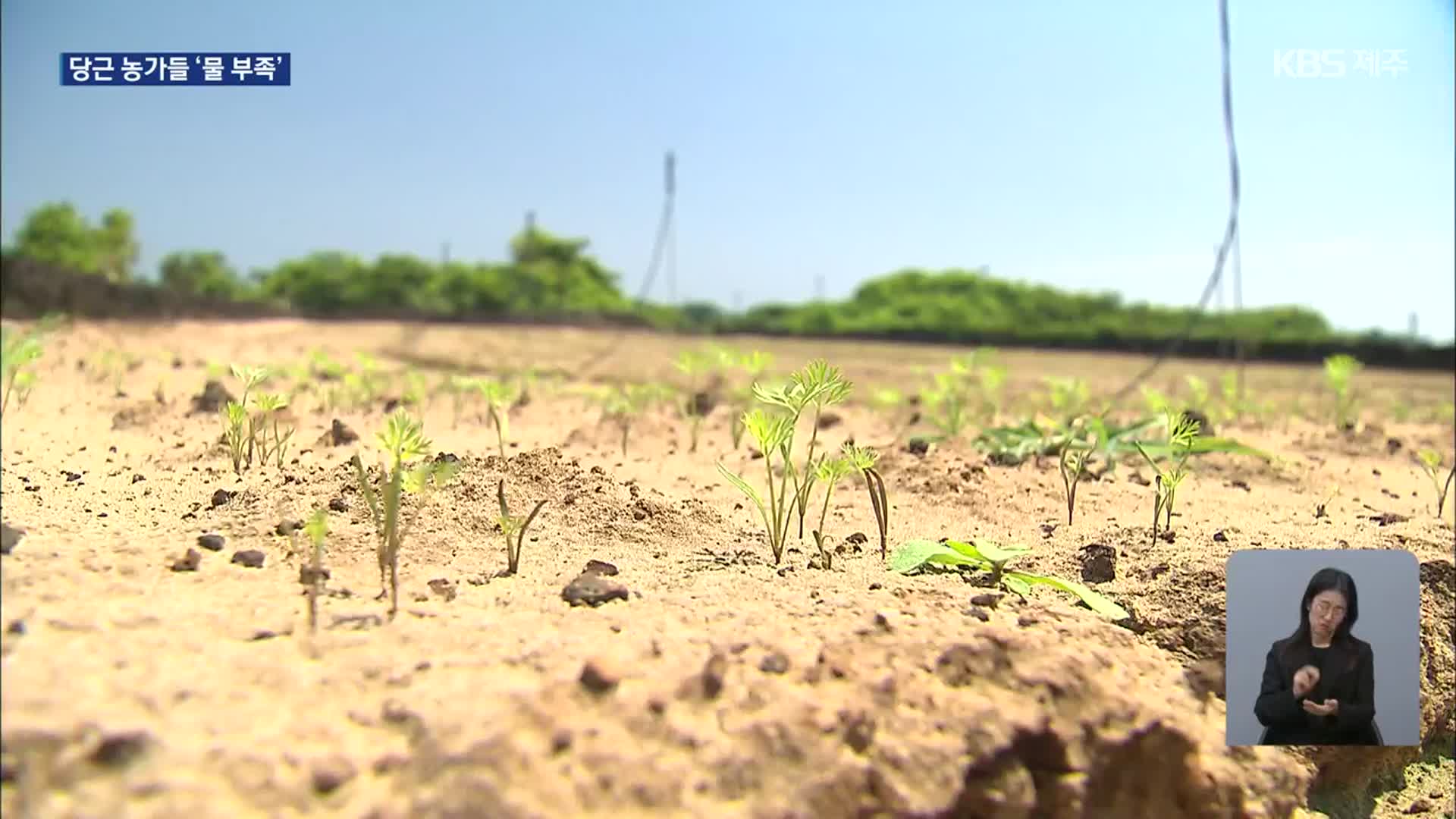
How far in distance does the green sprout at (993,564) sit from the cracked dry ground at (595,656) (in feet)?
0.13

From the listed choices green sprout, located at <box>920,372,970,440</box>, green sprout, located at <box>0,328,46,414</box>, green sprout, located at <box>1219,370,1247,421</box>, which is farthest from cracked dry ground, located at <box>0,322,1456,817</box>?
green sprout, located at <box>1219,370,1247,421</box>

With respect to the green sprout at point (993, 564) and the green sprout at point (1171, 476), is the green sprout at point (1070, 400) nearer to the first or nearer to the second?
the green sprout at point (1171, 476)

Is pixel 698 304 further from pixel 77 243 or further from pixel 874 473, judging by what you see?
pixel 874 473

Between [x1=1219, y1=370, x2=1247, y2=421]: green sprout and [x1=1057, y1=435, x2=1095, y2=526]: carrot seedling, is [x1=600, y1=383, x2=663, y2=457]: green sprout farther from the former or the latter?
[x1=1219, y1=370, x2=1247, y2=421]: green sprout

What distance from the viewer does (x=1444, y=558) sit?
2.01 meters

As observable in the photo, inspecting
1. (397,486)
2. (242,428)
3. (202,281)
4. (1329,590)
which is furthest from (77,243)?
(1329,590)

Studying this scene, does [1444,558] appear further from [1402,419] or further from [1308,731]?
[1402,419]

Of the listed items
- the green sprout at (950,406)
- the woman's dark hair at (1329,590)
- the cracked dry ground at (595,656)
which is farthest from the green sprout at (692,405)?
the woman's dark hair at (1329,590)

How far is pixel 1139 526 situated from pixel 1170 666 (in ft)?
1.85

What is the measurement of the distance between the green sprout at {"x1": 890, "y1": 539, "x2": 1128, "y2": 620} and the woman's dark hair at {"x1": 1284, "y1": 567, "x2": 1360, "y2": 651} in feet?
0.86

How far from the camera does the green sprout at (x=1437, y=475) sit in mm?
2204

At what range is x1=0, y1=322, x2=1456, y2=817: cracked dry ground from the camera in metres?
0.90

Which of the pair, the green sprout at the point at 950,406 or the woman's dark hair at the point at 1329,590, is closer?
the woman's dark hair at the point at 1329,590

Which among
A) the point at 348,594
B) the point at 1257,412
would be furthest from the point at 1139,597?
the point at 1257,412
